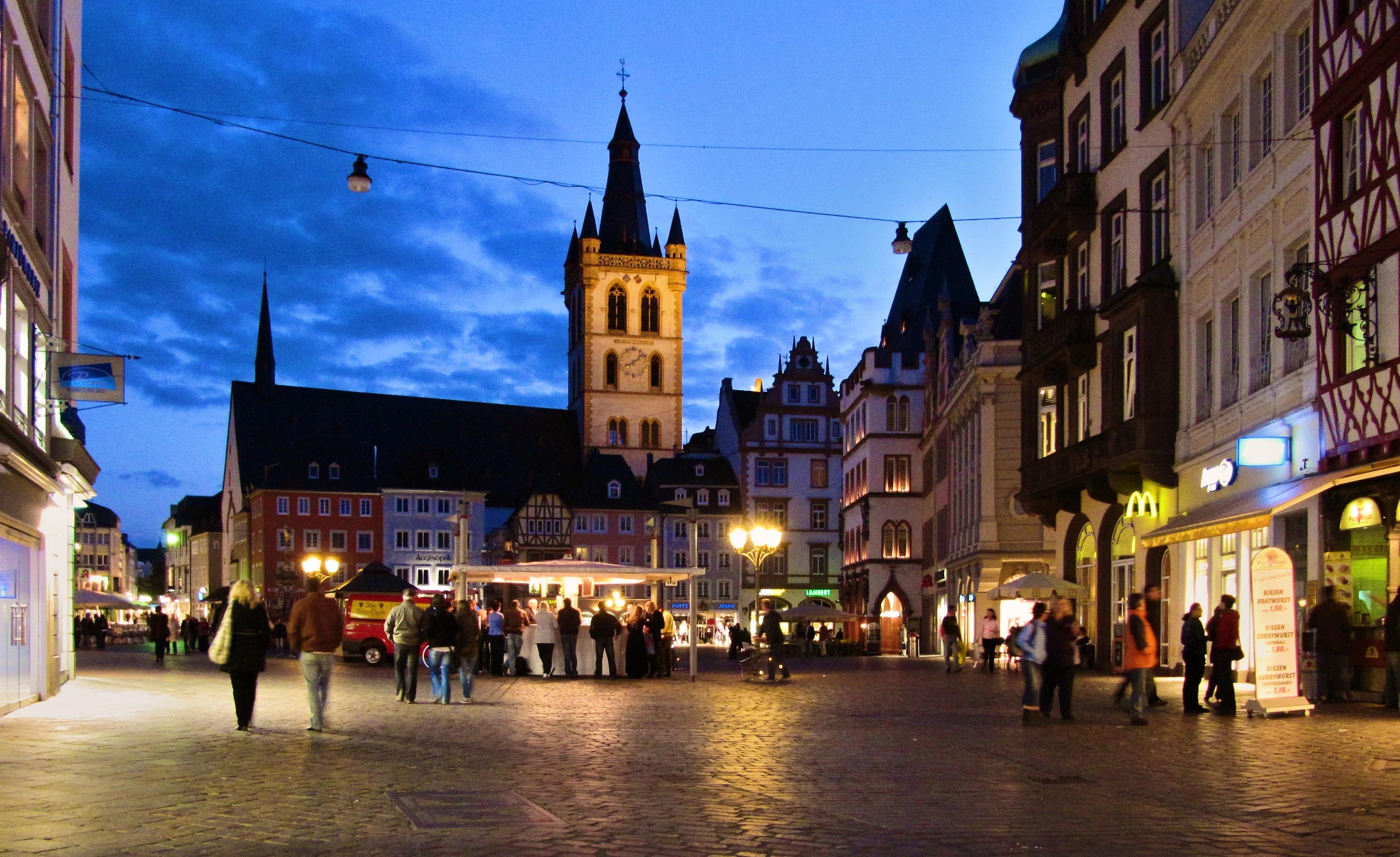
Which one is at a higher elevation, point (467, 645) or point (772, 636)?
point (467, 645)

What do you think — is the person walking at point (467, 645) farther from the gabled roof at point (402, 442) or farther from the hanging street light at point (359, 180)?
the gabled roof at point (402, 442)

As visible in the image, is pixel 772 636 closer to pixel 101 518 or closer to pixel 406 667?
pixel 406 667

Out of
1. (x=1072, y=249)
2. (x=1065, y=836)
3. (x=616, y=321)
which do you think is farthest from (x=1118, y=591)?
(x=616, y=321)

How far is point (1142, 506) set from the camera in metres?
30.6

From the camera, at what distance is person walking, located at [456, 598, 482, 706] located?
2178cm

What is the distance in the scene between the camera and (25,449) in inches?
720

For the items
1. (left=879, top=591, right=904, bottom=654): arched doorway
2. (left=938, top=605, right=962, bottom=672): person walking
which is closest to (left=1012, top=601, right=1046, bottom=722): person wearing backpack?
(left=938, top=605, right=962, bottom=672): person walking

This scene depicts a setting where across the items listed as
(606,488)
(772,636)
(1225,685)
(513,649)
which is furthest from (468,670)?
(606,488)

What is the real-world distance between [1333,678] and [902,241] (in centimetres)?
1095

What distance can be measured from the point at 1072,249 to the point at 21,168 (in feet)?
73.9

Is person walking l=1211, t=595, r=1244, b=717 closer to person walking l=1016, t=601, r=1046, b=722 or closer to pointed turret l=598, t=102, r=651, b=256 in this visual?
person walking l=1016, t=601, r=1046, b=722

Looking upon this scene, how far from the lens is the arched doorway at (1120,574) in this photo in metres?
32.7

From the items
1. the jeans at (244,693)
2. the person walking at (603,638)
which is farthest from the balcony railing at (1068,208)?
the jeans at (244,693)

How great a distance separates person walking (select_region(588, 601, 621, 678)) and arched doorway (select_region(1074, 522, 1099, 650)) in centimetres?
1041
